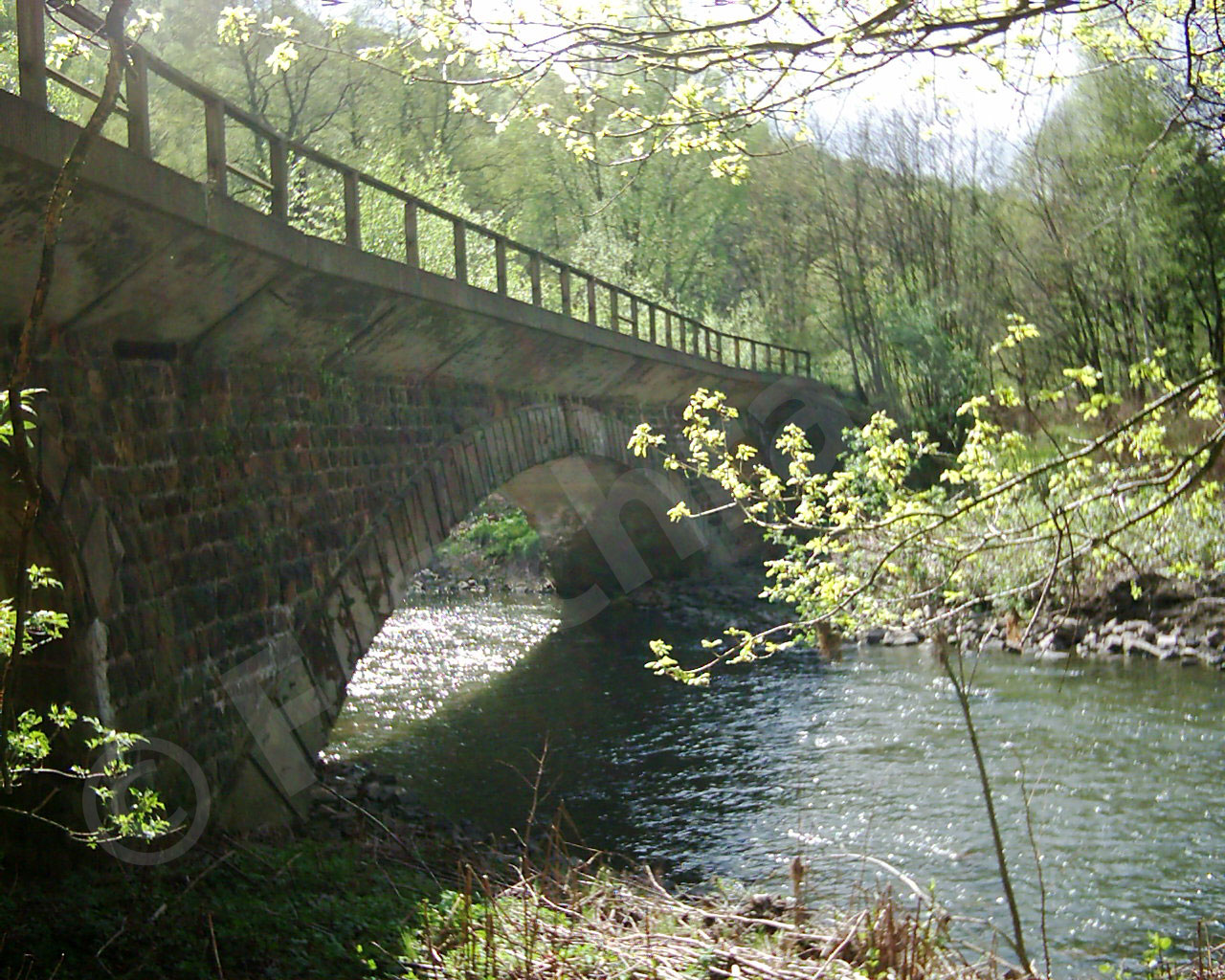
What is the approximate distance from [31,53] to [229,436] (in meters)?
3.11

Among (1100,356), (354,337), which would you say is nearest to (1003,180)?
(1100,356)

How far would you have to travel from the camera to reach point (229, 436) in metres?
8.08

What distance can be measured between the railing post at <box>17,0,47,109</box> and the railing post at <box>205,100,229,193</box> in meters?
1.60

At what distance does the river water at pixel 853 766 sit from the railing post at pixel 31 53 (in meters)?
3.58

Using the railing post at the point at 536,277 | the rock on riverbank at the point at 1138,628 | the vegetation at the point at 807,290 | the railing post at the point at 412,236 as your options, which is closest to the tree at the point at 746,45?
the vegetation at the point at 807,290

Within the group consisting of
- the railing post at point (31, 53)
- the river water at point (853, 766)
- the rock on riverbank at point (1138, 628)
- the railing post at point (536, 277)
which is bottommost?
the river water at point (853, 766)

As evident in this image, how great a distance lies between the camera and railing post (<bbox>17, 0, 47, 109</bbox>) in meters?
5.31

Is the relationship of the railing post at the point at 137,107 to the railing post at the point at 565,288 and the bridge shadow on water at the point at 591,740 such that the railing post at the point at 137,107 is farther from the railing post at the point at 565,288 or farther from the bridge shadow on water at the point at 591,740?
the railing post at the point at 565,288

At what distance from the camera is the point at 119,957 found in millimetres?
5191

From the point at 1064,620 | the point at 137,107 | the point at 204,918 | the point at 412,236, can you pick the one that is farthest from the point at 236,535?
the point at 1064,620

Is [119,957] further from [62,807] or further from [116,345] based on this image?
[116,345]

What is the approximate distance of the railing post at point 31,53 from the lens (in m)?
5.31

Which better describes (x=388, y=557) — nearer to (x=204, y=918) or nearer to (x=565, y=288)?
(x=204, y=918)

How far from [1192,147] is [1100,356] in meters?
7.60
